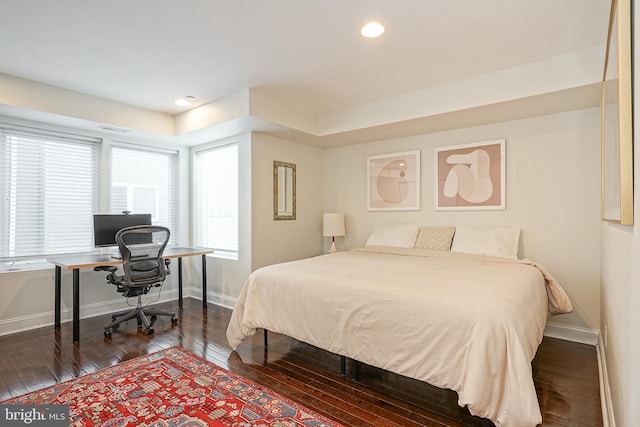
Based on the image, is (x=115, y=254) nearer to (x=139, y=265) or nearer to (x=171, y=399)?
(x=139, y=265)

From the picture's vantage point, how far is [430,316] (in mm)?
1867

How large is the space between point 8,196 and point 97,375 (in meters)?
2.35

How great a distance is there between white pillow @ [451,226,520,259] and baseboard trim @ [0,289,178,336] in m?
3.92

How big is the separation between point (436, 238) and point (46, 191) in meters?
4.40

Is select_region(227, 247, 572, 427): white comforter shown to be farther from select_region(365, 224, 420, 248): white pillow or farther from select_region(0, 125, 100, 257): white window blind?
select_region(0, 125, 100, 257): white window blind

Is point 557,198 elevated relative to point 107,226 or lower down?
elevated

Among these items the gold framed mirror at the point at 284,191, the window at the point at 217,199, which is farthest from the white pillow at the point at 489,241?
the window at the point at 217,199

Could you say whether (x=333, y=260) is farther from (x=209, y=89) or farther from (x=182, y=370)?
(x=209, y=89)

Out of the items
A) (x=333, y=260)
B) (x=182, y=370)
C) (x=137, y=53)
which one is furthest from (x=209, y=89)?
(x=182, y=370)

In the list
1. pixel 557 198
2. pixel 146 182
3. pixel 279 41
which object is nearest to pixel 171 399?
pixel 279 41

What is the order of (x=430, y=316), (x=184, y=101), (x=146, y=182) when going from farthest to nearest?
(x=146, y=182)
(x=184, y=101)
(x=430, y=316)

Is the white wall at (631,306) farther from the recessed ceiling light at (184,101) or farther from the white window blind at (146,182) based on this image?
the white window blind at (146,182)

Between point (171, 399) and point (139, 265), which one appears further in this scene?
point (139, 265)

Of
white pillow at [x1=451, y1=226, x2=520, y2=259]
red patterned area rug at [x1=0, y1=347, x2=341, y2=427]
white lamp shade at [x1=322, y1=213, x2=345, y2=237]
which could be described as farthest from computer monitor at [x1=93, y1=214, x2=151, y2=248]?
white pillow at [x1=451, y1=226, x2=520, y2=259]
